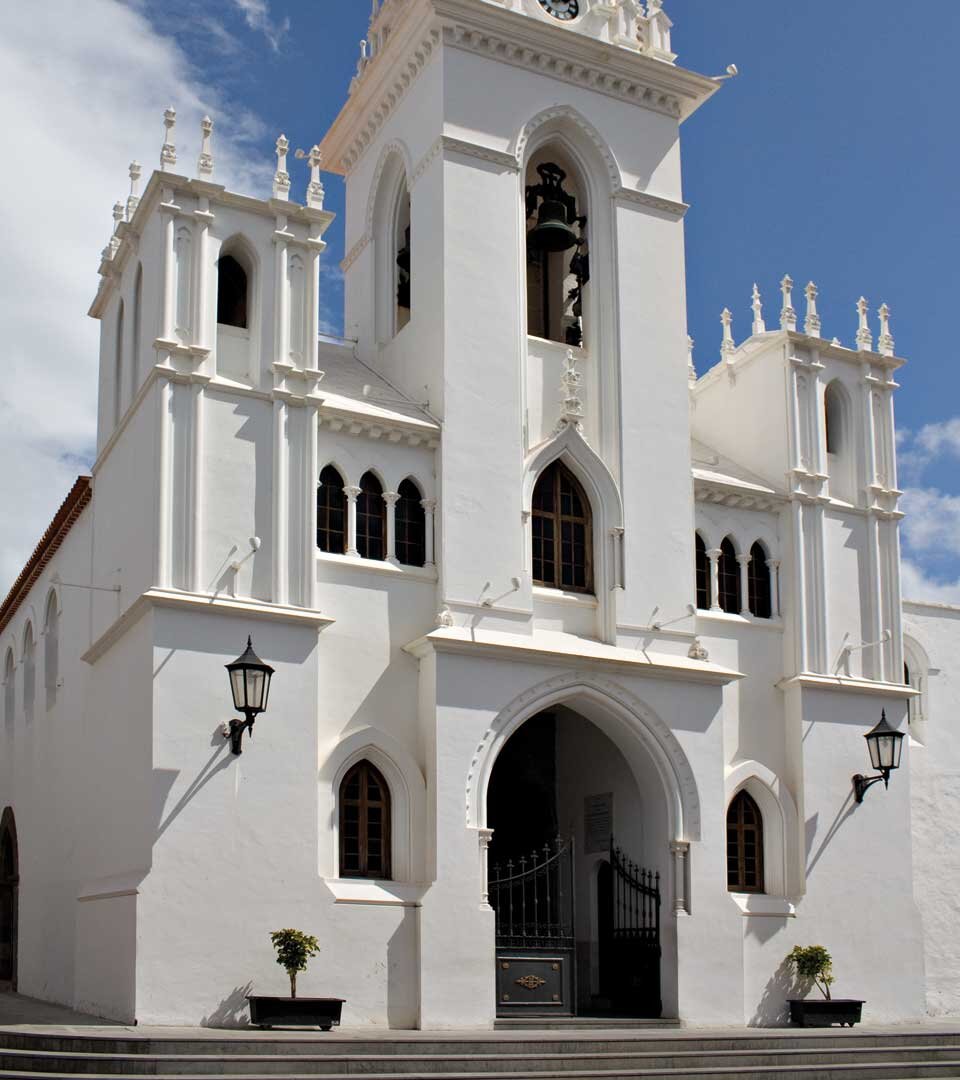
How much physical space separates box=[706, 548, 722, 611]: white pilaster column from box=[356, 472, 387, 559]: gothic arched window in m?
5.16

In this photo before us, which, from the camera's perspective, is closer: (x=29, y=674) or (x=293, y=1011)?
(x=293, y=1011)

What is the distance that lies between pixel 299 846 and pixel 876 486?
36.0 feet

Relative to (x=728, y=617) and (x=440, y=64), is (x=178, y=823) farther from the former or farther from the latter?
(x=440, y=64)

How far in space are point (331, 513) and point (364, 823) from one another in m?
3.89

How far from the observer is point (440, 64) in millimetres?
22219

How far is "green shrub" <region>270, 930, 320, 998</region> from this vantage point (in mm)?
17250

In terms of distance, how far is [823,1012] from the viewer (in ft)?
68.0

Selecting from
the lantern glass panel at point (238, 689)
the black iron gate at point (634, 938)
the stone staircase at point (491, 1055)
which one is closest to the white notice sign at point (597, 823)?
the black iron gate at point (634, 938)

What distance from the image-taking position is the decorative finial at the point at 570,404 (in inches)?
858

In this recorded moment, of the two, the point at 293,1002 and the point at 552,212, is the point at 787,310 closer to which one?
the point at 552,212

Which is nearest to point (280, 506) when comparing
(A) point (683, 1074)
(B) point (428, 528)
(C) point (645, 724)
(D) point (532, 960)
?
(B) point (428, 528)

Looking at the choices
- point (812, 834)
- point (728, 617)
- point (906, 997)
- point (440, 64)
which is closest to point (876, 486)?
point (728, 617)

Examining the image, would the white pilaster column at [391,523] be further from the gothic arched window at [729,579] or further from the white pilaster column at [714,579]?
the gothic arched window at [729,579]

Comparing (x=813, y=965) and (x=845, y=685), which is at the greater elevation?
(x=845, y=685)
